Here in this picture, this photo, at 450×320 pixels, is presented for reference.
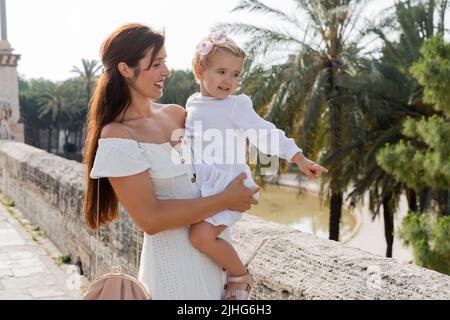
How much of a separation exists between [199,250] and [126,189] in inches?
11.1

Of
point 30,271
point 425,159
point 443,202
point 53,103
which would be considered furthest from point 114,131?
point 53,103

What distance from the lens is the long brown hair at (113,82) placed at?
171 cm

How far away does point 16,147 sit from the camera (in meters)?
10.1

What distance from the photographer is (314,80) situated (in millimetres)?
10719

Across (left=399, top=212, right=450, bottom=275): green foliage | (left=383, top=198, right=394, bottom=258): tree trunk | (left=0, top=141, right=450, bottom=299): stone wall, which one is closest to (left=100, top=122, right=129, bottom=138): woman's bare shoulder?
(left=0, top=141, right=450, bottom=299): stone wall

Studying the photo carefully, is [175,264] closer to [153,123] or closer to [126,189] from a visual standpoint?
[126,189]

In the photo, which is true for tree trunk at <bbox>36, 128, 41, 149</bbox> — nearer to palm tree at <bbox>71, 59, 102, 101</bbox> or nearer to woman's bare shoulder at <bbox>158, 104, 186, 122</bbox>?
palm tree at <bbox>71, 59, 102, 101</bbox>

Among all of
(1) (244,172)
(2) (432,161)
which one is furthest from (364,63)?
(1) (244,172)

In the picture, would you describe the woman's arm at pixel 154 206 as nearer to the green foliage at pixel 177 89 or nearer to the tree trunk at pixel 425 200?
the tree trunk at pixel 425 200

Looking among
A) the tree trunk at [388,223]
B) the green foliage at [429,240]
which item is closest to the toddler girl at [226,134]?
the green foliage at [429,240]

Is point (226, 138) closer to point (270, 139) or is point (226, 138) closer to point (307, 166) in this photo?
point (270, 139)

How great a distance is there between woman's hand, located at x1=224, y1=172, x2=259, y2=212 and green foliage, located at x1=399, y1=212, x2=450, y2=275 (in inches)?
204

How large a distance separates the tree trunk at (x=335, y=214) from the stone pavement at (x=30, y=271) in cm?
604

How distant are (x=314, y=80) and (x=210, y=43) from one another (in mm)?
9125
